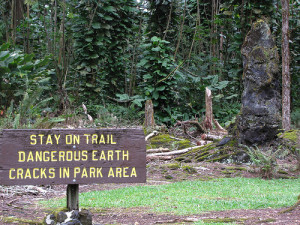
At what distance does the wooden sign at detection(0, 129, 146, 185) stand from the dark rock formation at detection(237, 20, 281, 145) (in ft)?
22.3

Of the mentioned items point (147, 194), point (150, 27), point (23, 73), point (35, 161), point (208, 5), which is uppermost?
point (208, 5)

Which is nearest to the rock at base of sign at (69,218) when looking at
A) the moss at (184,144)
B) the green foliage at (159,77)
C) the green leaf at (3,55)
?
the moss at (184,144)

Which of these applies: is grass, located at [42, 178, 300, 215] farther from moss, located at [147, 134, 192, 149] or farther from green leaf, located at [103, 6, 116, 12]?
green leaf, located at [103, 6, 116, 12]

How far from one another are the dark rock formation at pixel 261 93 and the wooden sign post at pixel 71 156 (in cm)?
679

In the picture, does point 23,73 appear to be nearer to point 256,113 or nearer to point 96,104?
point 96,104

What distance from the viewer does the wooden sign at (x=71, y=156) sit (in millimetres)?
4410

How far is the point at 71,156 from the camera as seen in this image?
14.8ft

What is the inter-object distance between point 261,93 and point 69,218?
757cm

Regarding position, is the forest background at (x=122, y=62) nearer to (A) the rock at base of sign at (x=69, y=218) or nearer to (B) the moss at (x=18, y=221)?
(B) the moss at (x=18, y=221)

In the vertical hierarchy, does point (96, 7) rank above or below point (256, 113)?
above

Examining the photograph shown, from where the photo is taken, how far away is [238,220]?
209 inches

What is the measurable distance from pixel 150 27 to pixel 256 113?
1073 centimetres

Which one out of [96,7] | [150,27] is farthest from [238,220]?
[150,27]

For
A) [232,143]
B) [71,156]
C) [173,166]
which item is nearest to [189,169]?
[173,166]
